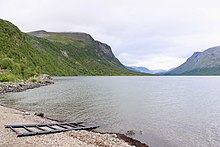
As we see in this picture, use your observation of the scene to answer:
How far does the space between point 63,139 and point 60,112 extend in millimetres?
19502

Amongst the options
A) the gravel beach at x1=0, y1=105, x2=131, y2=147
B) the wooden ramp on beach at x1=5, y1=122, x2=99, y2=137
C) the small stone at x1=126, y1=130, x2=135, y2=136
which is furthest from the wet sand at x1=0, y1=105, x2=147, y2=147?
the small stone at x1=126, y1=130, x2=135, y2=136

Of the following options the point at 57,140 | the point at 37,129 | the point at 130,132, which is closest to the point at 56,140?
the point at 57,140

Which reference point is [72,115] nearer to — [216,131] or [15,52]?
[216,131]

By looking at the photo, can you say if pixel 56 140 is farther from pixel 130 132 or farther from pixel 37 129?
pixel 130 132

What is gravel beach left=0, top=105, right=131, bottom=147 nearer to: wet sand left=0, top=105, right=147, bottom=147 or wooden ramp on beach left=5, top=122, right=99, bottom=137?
wet sand left=0, top=105, right=147, bottom=147

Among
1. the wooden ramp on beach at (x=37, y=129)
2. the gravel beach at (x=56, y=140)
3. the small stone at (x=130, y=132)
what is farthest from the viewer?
the small stone at (x=130, y=132)

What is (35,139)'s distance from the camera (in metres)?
18.3

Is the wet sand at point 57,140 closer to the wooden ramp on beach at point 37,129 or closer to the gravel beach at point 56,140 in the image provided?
the gravel beach at point 56,140

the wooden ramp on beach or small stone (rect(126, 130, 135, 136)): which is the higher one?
the wooden ramp on beach

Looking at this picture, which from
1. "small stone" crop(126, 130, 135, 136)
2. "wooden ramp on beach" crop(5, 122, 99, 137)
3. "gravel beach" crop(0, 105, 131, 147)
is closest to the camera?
"gravel beach" crop(0, 105, 131, 147)

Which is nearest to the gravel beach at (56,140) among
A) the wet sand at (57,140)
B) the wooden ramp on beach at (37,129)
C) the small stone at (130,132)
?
the wet sand at (57,140)

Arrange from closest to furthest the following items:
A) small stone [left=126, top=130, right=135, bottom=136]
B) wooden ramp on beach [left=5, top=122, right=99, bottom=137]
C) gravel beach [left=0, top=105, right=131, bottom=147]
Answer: gravel beach [left=0, top=105, right=131, bottom=147] → wooden ramp on beach [left=5, top=122, right=99, bottom=137] → small stone [left=126, top=130, right=135, bottom=136]

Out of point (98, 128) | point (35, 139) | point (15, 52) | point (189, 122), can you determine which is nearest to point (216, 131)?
point (189, 122)

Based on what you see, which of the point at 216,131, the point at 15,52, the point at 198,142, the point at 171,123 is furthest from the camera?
the point at 15,52
